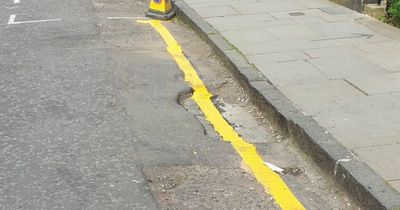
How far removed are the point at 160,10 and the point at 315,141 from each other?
17.8 ft

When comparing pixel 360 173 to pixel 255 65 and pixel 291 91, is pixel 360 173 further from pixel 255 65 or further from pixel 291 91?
pixel 255 65

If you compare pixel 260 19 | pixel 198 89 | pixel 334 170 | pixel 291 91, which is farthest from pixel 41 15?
pixel 334 170

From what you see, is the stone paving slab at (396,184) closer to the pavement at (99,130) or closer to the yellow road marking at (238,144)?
the yellow road marking at (238,144)

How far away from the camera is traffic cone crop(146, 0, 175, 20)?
9.44 meters

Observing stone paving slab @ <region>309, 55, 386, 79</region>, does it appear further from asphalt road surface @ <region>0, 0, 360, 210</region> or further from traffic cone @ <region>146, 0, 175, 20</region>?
traffic cone @ <region>146, 0, 175, 20</region>

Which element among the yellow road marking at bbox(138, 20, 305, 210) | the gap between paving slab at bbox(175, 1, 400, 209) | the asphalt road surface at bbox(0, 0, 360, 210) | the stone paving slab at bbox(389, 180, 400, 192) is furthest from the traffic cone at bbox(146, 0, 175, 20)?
the stone paving slab at bbox(389, 180, 400, 192)

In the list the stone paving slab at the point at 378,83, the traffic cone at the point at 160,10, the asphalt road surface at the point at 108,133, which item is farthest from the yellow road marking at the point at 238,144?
the traffic cone at the point at 160,10

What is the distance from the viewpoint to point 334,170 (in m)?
4.23

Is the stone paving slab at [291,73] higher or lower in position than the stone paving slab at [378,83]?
lower

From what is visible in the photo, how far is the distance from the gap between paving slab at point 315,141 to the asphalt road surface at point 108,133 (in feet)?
0.57

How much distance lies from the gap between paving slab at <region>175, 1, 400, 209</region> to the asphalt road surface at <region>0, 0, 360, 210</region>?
0.57 feet

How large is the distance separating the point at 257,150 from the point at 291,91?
102cm

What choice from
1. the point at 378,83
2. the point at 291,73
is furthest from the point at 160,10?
the point at 378,83

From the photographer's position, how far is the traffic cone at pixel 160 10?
31.0ft
